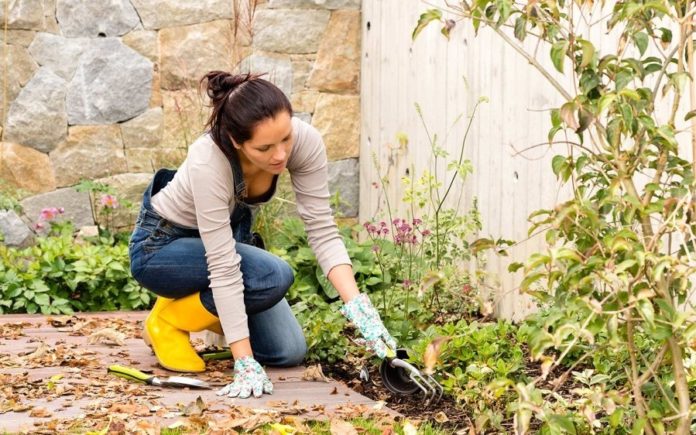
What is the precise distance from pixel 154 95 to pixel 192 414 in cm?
385

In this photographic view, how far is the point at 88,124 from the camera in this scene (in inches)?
257

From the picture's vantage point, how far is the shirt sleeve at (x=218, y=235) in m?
3.43

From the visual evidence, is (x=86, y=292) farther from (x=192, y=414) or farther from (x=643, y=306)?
(x=643, y=306)

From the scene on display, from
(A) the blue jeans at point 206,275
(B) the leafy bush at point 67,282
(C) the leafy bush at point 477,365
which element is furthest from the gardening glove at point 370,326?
(B) the leafy bush at point 67,282

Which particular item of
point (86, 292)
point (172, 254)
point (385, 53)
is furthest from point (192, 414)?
point (385, 53)

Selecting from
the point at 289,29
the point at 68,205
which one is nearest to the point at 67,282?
the point at 68,205

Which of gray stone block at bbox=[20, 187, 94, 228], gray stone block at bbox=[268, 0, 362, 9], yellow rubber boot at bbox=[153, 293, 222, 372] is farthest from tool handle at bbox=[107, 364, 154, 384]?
gray stone block at bbox=[268, 0, 362, 9]

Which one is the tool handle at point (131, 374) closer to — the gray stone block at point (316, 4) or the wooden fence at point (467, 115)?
the wooden fence at point (467, 115)

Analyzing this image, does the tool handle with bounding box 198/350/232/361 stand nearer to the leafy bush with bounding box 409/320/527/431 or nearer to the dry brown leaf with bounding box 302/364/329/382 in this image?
the dry brown leaf with bounding box 302/364/329/382

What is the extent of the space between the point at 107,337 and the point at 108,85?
2488 mm

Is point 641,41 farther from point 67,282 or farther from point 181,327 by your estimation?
point 67,282

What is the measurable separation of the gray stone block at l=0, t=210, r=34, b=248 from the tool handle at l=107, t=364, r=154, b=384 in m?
2.86

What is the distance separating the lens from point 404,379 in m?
3.37

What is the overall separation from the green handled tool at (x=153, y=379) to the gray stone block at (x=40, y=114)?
311 cm
